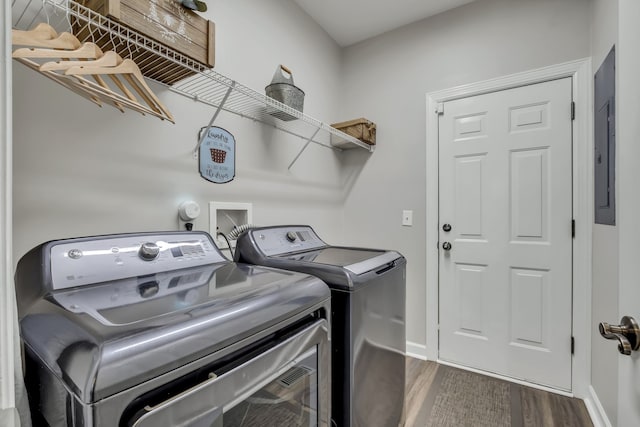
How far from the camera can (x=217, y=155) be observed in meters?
1.60

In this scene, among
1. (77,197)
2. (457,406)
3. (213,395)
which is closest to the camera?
(213,395)

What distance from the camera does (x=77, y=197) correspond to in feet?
3.61

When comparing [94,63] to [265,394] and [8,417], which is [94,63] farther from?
[265,394]

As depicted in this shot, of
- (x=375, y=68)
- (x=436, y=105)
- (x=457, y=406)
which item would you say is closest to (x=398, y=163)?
(x=436, y=105)

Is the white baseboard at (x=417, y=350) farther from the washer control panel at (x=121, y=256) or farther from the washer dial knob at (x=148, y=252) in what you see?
the washer dial knob at (x=148, y=252)

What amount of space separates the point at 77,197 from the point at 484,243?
232cm

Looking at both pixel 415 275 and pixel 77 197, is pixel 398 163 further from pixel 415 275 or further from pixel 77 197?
pixel 77 197

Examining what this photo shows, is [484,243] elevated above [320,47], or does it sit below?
below

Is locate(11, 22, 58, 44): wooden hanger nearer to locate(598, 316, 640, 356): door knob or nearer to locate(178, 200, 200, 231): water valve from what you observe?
locate(178, 200, 200, 231): water valve

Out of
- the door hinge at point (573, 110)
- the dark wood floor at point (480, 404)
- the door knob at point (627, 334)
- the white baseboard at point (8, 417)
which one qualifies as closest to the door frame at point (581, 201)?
the door hinge at point (573, 110)

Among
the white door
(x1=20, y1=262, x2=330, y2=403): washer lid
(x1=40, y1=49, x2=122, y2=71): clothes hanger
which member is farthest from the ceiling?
(x1=20, y1=262, x2=330, y2=403): washer lid

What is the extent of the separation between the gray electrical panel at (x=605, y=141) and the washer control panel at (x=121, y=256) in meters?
1.88

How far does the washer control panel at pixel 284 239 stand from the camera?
144cm

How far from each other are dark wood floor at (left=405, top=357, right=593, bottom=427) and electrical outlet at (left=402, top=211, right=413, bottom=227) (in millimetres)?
1082
